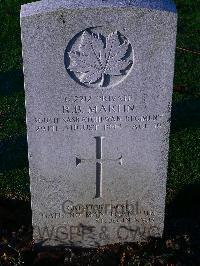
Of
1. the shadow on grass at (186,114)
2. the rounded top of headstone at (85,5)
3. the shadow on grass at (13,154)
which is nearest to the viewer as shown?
the rounded top of headstone at (85,5)

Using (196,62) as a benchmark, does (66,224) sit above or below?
below

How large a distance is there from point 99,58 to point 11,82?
351cm

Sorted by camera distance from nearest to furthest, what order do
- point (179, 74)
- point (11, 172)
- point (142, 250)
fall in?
point (142, 250) → point (11, 172) → point (179, 74)

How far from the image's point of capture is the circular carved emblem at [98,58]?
12.0 ft

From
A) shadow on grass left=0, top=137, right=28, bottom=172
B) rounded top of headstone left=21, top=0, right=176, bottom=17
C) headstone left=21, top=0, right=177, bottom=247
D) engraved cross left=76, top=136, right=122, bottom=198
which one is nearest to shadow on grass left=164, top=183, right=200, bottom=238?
headstone left=21, top=0, right=177, bottom=247

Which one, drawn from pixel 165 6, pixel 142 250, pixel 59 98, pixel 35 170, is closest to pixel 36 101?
pixel 59 98

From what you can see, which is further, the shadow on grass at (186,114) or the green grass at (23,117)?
the shadow on grass at (186,114)

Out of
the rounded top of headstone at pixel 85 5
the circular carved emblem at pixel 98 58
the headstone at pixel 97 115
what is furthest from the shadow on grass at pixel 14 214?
the rounded top of headstone at pixel 85 5

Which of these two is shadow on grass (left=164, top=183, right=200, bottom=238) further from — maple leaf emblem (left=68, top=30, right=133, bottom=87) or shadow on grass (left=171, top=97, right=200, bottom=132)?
maple leaf emblem (left=68, top=30, right=133, bottom=87)

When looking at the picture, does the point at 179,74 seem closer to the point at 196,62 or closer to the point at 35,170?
the point at 196,62

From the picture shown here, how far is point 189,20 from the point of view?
890cm

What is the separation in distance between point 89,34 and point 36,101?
62 centimetres

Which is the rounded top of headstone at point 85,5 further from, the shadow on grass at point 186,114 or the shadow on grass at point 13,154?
the shadow on grass at point 186,114

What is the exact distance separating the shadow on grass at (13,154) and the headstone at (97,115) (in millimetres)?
1275
